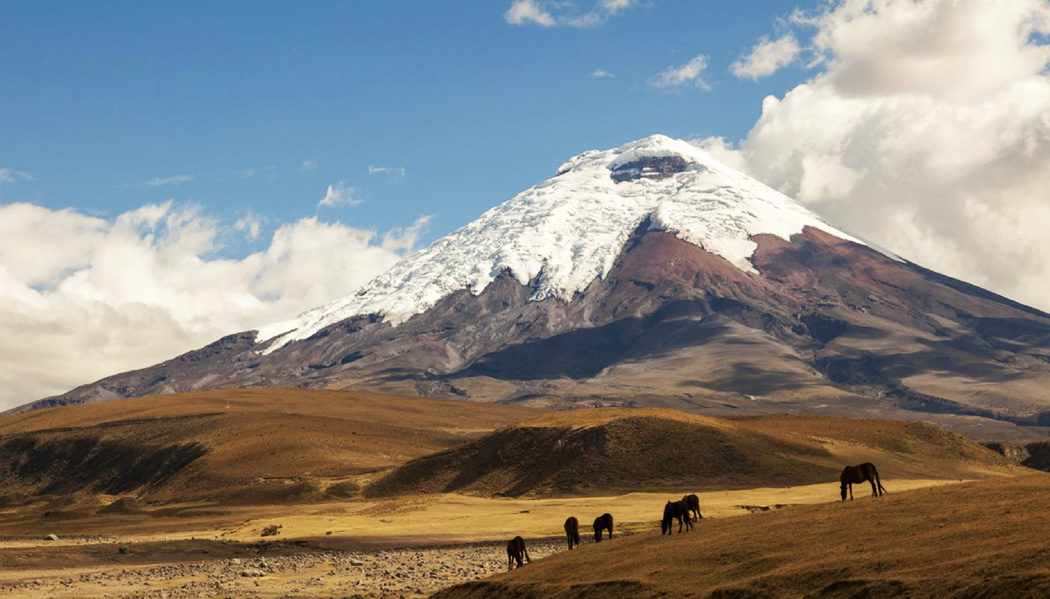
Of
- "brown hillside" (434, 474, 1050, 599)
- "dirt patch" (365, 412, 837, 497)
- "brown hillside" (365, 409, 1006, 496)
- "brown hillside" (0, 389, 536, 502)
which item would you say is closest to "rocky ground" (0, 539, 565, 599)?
"brown hillside" (434, 474, 1050, 599)

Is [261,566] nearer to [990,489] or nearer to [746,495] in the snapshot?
[990,489]

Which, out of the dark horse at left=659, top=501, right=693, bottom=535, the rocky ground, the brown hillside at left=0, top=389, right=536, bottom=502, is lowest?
the rocky ground

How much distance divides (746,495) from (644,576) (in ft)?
190

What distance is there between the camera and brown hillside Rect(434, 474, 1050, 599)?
80.7 ft

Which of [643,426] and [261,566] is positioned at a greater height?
[643,426]

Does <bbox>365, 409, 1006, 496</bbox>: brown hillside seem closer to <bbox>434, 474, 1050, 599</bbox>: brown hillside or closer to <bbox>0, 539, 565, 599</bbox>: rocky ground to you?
<bbox>0, 539, 565, 599</bbox>: rocky ground

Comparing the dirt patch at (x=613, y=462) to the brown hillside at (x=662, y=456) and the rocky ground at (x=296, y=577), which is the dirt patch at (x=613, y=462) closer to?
the brown hillside at (x=662, y=456)

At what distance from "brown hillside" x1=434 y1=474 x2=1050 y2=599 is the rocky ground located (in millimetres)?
8026

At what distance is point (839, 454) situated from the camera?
4648 inches

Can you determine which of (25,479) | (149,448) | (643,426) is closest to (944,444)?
(643,426)

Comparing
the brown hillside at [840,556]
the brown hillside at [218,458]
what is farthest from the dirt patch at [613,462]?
the brown hillside at [840,556]

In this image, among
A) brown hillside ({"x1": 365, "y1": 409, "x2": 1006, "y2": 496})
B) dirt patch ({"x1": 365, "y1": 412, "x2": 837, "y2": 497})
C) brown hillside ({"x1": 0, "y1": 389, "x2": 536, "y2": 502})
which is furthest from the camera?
brown hillside ({"x1": 0, "y1": 389, "x2": 536, "y2": 502})

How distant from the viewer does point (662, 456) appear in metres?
112

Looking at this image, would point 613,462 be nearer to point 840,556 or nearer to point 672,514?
point 672,514
